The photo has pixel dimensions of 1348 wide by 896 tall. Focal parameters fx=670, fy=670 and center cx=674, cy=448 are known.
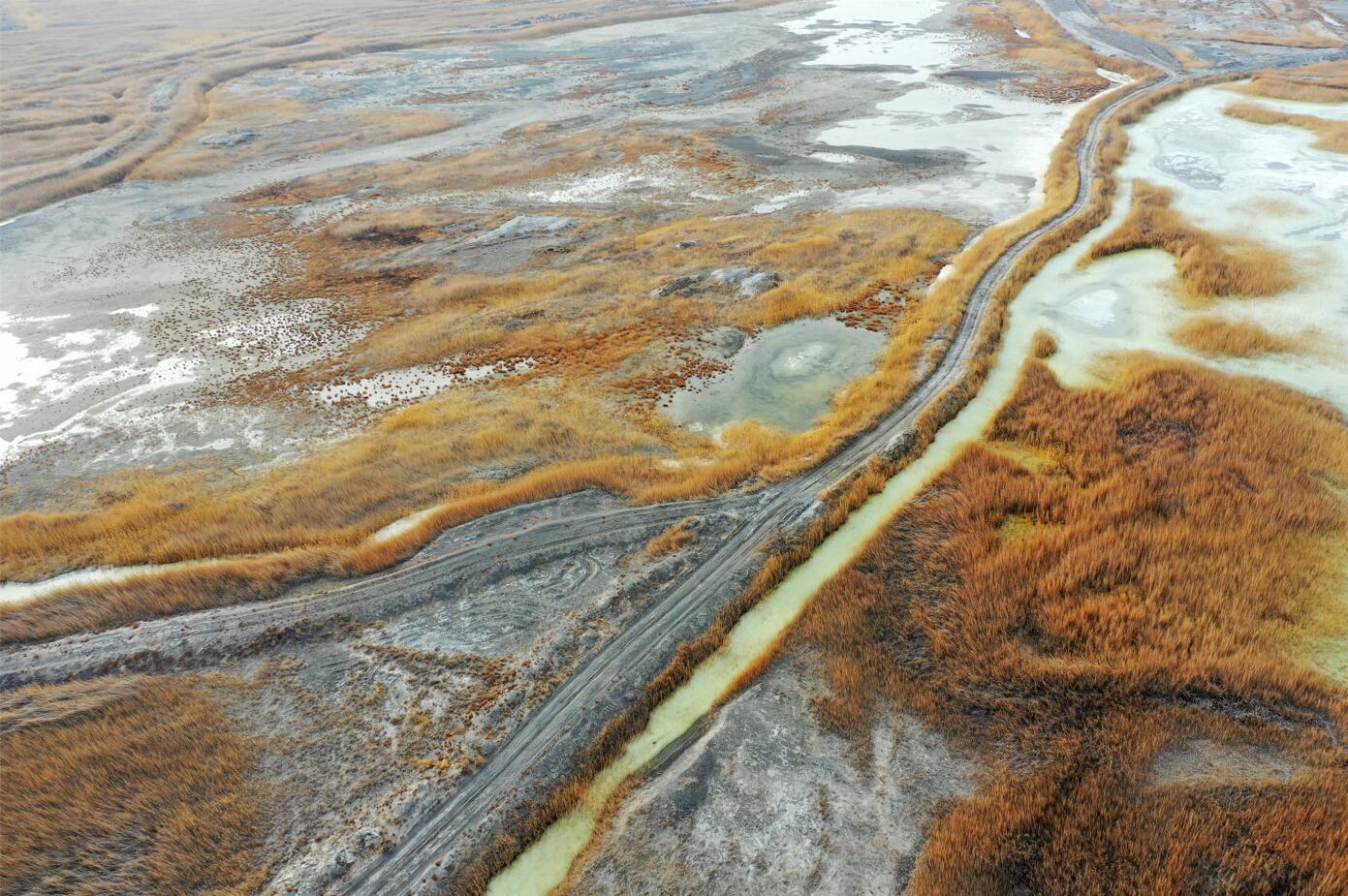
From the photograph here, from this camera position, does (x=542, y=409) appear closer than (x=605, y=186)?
Yes

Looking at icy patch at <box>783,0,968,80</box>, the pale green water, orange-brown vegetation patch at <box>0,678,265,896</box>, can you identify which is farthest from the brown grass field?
orange-brown vegetation patch at <box>0,678,265,896</box>

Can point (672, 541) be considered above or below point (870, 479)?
below

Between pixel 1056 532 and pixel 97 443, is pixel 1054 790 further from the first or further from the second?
pixel 97 443

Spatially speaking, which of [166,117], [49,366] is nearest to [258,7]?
[166,117]

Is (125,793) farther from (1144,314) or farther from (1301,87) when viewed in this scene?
(1301,87)

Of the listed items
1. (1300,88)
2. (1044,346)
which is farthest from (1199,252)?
(1300,88)

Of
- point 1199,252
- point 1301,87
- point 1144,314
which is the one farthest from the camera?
point 1301,87
